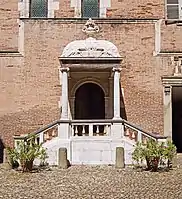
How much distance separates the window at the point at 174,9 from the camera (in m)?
20.6

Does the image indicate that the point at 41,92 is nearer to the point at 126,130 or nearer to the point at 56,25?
the point at 56,25

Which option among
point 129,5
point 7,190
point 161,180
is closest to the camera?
point 7,190

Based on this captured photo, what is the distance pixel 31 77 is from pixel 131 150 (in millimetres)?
6137

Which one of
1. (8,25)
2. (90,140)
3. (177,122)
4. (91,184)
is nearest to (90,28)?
(8,25)

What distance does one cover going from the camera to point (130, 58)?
773 inches

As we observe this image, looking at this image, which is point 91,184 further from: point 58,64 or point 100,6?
→ point 100,6

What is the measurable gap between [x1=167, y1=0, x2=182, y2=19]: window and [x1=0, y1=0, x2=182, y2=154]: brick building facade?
0.44 m

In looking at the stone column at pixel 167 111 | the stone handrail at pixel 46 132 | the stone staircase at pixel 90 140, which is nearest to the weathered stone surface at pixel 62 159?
the stone staircase at pixel 90 140

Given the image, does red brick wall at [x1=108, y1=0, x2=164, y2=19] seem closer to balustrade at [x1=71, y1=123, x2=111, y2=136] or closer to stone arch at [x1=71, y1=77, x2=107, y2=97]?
stone arch at [x1=71, y1=77, x2=107, y2=97]

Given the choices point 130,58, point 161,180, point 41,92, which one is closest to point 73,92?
point 41,92

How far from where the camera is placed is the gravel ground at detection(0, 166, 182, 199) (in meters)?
10.0

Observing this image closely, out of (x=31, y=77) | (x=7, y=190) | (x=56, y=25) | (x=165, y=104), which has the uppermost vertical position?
(x=56, y=25)

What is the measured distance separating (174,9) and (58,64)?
647cm

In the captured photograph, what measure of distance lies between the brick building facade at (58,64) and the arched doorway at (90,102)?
1.00m
